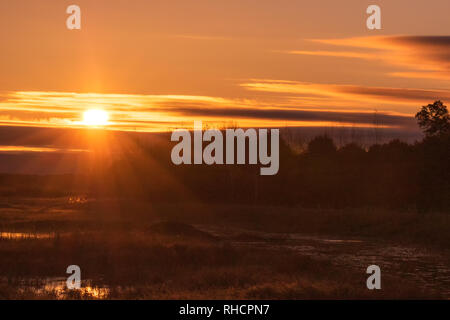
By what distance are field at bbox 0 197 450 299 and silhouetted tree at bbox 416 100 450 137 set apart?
11.3 m

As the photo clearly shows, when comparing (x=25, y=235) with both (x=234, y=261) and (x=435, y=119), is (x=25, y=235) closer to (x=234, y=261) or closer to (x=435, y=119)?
(x=234, y=261)

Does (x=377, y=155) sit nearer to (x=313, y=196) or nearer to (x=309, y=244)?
(x=313, y=196)

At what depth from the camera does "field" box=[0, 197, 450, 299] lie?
86.1ft

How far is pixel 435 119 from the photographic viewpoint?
7044 cm

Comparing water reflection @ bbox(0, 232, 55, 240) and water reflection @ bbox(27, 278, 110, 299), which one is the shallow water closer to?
water reflection @ bbox(0, 232, 55, 240)

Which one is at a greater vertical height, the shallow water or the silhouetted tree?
the silhouetted tree

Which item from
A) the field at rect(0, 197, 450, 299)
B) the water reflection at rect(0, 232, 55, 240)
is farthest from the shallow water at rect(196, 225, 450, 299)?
the water reflection at rect(0, 232, 55, 240)

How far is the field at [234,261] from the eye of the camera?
26.2 m

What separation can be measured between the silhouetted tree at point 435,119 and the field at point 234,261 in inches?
Result: 444

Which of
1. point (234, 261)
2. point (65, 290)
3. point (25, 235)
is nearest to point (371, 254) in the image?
point (234, 261)

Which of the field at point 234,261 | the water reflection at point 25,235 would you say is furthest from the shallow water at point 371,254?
the water reflection at point 25,235

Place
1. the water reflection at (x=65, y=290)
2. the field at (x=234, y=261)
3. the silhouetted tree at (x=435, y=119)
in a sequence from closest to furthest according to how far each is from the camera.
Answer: the water reflection at (x=65, y=290)
the field at (x=234, y=261)
the silhouetted tree at (x=435, y=119)

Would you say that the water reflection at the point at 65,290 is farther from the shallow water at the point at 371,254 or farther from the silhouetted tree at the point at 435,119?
the silhouetted tree at the point at 435,119
